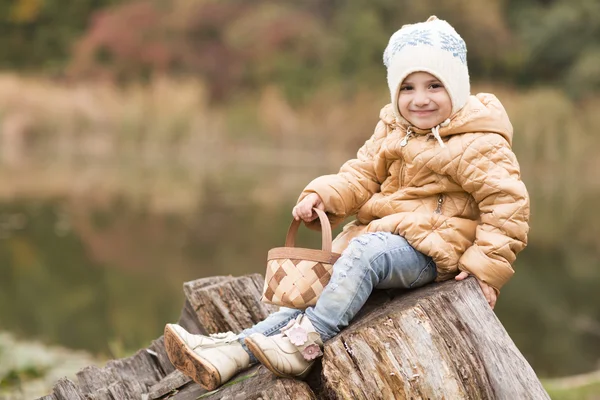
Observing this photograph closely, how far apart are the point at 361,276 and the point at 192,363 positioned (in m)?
0.41

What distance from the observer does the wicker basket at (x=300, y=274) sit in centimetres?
176

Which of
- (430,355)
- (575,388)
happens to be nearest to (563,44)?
(575,388)

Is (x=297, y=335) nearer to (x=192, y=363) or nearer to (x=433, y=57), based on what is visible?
(x=192, y=363)

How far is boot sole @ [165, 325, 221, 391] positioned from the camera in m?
1.71

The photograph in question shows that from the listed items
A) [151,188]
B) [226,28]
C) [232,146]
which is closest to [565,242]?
[151,188]

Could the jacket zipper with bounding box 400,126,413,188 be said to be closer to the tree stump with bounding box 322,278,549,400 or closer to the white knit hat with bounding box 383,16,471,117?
the white knit hat with bounding box 383,16,471,117

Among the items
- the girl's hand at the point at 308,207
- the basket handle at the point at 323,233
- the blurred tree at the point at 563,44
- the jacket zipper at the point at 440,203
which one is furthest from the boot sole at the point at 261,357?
the blurred tree at the point at 563,44

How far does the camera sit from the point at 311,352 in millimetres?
1655

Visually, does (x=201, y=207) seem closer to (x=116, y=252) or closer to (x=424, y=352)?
(x=116, y=252)

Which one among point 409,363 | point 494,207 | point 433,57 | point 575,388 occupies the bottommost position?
point 575,388

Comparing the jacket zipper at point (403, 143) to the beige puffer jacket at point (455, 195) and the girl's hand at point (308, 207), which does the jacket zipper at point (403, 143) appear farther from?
the girl's hand at point (308, 207)

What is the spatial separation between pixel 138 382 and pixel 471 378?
0.83 m

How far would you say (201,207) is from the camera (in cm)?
851

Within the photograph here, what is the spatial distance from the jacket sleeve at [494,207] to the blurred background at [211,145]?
1785 millimetres
